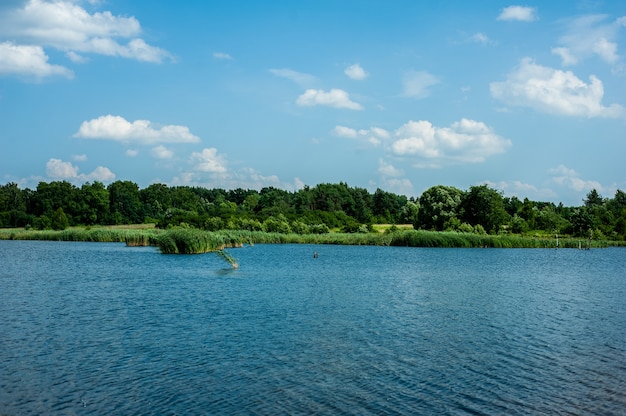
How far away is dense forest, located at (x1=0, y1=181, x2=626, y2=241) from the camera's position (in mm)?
85875

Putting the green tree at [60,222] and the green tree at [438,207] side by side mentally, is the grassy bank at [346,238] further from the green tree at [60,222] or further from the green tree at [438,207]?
the green tree at [60,222]

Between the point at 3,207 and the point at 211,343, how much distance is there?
122965 mm

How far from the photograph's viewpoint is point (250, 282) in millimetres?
30938

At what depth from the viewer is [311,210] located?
4766 inches

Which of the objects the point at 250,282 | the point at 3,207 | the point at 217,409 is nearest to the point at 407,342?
the point at 217,409

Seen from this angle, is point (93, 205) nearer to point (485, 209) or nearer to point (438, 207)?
point (438, 207)

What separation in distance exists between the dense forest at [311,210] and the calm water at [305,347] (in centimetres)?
5455

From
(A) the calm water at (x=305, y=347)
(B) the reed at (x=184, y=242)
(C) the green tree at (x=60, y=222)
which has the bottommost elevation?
(A) the calm water at (x=305, y=347)

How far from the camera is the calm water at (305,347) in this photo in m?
11.5

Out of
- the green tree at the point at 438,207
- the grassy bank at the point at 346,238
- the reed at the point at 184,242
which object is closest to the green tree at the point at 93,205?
the grassy bank at the point at 346,238

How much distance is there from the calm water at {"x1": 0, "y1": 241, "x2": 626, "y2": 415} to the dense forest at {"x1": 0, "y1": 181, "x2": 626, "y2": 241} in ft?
179

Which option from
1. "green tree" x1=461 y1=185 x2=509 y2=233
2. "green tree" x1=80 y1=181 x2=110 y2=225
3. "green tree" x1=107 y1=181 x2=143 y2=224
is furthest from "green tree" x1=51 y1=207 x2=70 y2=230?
"green tree" x1=461 y1=185 x2=509 y2=233

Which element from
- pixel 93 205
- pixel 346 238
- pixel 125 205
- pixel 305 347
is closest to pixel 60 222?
pixel 93 205

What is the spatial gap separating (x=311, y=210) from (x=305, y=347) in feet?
345
